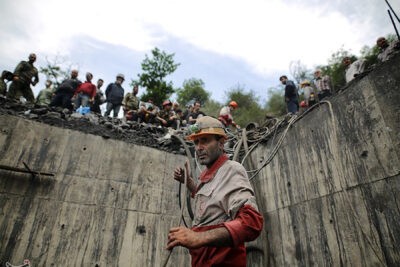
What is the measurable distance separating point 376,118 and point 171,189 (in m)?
4.13

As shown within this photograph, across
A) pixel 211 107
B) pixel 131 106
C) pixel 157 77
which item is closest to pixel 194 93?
pixel 211 107

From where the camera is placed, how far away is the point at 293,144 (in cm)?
419

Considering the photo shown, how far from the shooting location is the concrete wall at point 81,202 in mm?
4023

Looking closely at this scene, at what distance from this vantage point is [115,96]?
8.71 metres

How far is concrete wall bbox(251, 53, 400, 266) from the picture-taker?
262cm

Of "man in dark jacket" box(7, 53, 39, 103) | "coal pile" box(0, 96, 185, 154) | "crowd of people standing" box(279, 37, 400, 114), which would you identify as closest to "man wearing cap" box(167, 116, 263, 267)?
"coal pile" box(0, 96, 185, 154)

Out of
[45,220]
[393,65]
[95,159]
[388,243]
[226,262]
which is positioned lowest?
[226,262]

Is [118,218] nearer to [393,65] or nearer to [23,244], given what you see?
[23,244]

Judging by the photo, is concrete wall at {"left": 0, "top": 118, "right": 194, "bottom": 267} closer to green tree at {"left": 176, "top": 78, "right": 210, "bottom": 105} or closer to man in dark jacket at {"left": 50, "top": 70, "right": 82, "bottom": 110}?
man in dark jacket at {"left": 50, "top": 70, "right": 82, "bottom": 110}

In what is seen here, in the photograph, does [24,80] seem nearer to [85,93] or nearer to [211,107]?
[85,93]

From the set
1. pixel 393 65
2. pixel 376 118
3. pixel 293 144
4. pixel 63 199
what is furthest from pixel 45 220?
pixel 393 65

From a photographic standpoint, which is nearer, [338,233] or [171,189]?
[338,233]

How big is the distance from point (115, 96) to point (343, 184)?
7.87m

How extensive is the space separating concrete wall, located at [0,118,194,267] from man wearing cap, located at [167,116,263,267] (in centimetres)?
319
